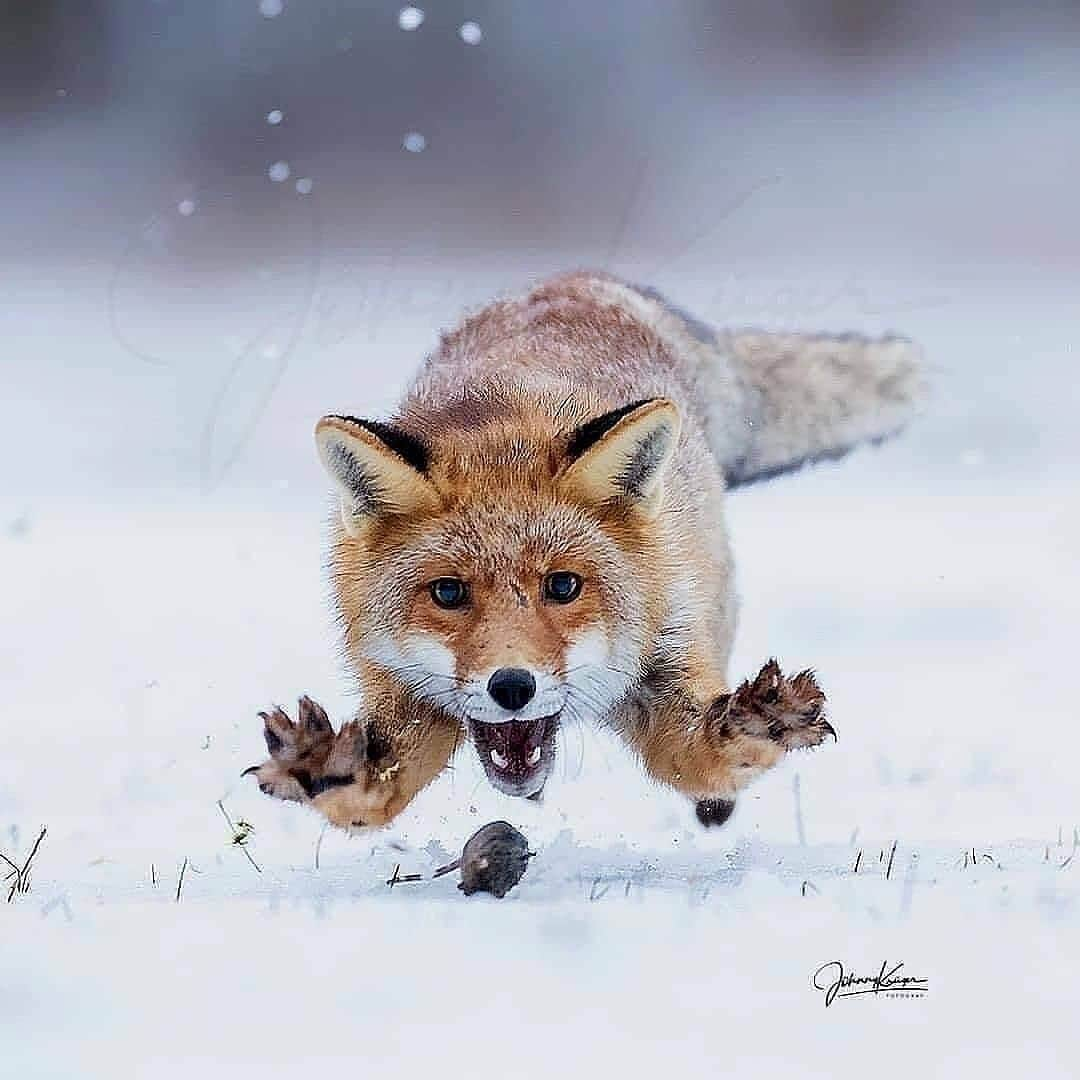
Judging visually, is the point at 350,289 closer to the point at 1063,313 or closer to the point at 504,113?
the point at 504,113

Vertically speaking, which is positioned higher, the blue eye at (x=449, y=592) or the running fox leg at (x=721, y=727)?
the blue eye at (x=449, y=592)

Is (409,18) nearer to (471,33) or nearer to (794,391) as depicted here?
(471,33)

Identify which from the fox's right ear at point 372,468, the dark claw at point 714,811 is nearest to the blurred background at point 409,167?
the fox's right ear at point 372,468

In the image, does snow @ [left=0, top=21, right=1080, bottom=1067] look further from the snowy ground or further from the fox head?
the fox head

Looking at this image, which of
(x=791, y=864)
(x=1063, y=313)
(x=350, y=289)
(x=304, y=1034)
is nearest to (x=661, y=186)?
(x=350, y=289)

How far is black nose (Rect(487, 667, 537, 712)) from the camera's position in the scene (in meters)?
2.29

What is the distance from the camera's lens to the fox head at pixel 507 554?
2.45 m

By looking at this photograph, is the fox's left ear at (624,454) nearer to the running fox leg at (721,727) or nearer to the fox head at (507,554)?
the fox head at (507,554)

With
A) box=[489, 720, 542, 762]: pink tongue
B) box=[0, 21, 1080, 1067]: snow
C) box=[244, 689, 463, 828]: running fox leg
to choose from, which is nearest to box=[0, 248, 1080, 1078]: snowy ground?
box=[0, 21, 1080, 1067]: snow

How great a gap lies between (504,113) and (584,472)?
2001 millimetres

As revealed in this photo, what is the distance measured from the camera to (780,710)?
7.92ft

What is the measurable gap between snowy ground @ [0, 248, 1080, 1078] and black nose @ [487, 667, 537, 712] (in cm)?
52

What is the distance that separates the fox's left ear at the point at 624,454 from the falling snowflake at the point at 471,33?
77.8 inches

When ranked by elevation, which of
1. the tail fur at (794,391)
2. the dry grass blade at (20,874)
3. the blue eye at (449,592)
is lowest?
the dry grass blade at (20,874)
